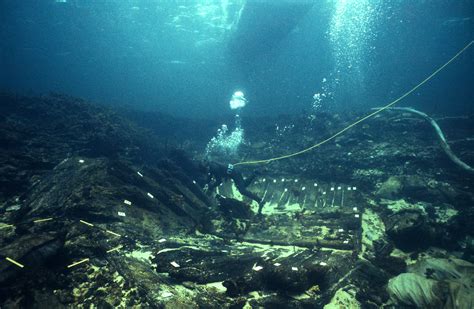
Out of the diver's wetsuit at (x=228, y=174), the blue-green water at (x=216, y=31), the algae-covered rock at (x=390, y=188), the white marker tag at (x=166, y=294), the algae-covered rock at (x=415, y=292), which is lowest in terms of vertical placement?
the white marker tag at (x=166, y=294)

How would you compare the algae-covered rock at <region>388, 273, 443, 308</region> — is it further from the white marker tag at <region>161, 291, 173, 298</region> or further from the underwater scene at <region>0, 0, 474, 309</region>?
the white marker tag at <region>161, 291, 173, 298</region>

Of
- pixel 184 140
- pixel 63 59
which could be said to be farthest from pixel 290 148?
pixel 63 59

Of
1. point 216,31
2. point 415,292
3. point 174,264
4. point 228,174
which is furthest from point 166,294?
point 216,31

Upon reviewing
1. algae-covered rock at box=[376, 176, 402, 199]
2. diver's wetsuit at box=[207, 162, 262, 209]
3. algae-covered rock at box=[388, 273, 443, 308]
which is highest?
algae-covered rock at box=[376, 176, 402, 199]

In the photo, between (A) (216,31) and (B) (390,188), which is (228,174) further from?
(A) (216,31)

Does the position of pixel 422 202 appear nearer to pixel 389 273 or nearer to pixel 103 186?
pixel 389 273

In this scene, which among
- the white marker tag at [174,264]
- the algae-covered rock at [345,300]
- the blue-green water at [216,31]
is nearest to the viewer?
the algae-covered rock at [345,300]

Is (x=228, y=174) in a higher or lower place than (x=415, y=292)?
higher

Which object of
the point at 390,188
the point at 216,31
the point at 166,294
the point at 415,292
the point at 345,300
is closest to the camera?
the point at 415,292

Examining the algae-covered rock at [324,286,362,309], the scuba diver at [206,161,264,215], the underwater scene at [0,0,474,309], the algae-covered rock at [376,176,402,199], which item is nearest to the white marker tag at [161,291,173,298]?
the underwater scene at [0,0,474,309]

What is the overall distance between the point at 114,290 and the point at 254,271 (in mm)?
2448

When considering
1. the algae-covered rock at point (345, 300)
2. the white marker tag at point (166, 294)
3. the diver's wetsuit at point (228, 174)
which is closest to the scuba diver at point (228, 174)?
the diver's wetsuit at point (228, 174)

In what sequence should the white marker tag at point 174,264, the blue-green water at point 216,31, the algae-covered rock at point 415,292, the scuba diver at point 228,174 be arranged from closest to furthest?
the algae-covered rock at point 415,292 < the white marker tag at point 174,264 < the scuba diver at point 228,174 < the blue-green water at point 216,31

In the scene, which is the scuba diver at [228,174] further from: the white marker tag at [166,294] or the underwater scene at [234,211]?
the white marker tag at [166,294]
